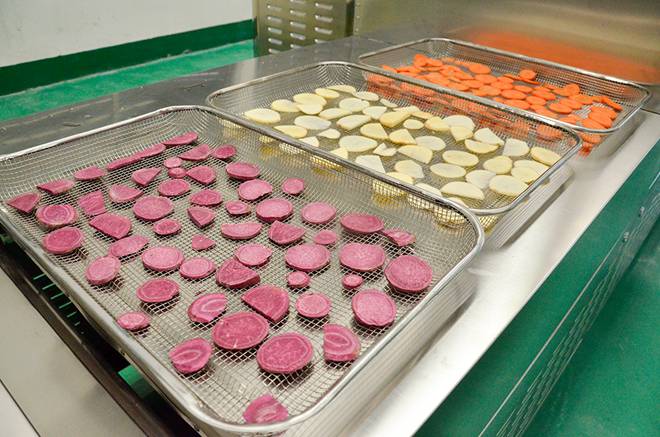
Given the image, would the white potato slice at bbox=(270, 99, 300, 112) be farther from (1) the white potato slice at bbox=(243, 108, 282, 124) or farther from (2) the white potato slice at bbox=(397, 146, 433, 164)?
(2) the white potato slice at bbox=(397, 146, 433, 164)

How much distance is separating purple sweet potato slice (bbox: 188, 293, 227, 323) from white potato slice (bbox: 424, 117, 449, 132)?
3.28ft

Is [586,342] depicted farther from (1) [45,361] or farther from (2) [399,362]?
(1) [45,361]

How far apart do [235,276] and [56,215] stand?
1.46 ft

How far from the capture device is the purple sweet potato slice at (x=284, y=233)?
1.04 meters

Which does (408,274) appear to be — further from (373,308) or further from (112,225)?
(112,225)

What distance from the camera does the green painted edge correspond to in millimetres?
4074

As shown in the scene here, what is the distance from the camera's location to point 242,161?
4.41 ft

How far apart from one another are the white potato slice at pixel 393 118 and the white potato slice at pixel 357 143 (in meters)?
0.12

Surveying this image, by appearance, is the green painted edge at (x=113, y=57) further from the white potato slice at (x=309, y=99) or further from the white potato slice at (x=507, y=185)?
the white potato slice at (x=507, y=185)

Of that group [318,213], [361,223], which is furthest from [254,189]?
[361,223]

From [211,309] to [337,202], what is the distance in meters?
0.45

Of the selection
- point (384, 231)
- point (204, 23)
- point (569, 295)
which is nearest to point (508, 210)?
point (384, 231)

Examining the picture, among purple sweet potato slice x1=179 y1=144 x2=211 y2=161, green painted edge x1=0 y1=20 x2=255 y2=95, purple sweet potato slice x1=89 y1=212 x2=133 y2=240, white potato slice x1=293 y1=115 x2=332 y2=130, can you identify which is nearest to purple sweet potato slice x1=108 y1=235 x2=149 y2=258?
purple sweet potato slice x1=89 y1=212 x2=133 y2=240

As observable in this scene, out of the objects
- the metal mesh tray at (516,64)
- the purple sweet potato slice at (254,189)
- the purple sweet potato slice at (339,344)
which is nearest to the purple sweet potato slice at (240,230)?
the purple sweet potato slice at (254,189)
